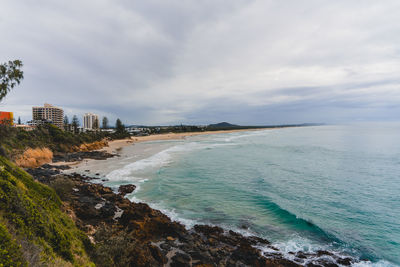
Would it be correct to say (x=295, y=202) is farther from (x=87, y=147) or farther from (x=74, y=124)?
(x=74, y=124)

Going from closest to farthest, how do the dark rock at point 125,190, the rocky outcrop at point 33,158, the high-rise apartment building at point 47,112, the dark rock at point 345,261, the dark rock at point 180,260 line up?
the dark rock at point 180,260 < the dark rock at point 345,261 < the dark rock at point 125,190 < the rocky outcrop at point 33,158 < the high-rise apartment building at point 47,112

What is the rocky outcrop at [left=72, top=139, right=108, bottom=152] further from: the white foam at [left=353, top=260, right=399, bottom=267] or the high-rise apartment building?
the high-rise apartment building

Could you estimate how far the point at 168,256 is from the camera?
794 centimetres

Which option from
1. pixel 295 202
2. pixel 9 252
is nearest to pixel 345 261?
pixel 295 202

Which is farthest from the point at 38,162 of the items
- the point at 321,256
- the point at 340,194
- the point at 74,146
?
the point at 340,194

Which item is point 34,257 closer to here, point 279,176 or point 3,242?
point 3,242

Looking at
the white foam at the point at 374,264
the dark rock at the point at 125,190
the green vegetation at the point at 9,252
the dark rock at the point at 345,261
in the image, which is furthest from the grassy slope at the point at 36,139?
the white foam at the point at 374,264

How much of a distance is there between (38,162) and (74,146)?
16.6m

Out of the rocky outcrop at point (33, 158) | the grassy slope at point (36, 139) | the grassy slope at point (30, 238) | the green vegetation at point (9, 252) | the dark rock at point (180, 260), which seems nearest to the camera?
the green vegetation at point (9, 252)

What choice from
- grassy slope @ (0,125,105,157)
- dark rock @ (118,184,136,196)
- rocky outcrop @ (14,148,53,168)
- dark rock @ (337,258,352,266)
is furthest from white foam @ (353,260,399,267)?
rocky outcrop @ (14,148,53,168)

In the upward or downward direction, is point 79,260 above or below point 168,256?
above

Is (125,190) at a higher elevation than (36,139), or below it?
below

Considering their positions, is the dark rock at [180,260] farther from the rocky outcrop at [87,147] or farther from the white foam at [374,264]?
the rocky outcrop at [87,147]

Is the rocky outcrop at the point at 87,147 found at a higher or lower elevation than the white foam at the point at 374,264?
higher
